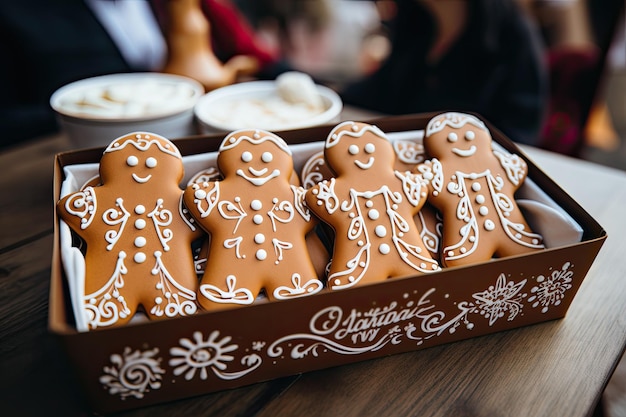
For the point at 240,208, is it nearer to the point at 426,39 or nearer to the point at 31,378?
the point at 31,378

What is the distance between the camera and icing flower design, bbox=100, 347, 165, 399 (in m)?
0.40

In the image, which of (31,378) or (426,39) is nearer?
(31,378)

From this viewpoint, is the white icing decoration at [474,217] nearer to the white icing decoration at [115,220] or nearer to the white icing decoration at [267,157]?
the white icing decoration at [267,157]

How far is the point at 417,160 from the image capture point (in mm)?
614

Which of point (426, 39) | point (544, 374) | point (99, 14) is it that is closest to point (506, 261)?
point (544, 374)

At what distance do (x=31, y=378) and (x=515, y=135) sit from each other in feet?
3.58

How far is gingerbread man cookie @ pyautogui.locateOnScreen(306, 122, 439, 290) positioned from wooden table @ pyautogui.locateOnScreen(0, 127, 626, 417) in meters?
0.10

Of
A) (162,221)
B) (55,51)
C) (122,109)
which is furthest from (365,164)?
(55,51)

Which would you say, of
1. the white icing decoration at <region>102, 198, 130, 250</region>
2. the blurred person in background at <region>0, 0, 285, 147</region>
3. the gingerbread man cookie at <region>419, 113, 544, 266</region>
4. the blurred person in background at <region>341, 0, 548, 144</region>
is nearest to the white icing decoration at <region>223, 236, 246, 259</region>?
the white icing decoration at <region>102, 198, 130, 250</region>

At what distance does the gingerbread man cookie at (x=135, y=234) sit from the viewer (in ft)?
1.45

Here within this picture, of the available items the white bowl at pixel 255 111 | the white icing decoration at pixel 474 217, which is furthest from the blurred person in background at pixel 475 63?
the white icing decoration at pixel 474 217

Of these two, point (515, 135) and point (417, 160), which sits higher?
point (417, 160)

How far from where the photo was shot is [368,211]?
50cm

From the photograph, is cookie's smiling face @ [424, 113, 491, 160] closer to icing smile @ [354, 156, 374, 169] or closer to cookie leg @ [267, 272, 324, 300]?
icing smile @ [354, 156, 374, 169]
